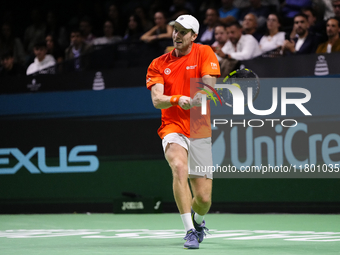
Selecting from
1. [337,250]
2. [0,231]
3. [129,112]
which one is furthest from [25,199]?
[337,250]

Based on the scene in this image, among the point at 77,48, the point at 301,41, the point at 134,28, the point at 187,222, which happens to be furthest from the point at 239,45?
the point at 187,222

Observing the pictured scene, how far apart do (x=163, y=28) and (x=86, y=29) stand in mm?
2347

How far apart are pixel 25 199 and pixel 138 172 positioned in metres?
2.16

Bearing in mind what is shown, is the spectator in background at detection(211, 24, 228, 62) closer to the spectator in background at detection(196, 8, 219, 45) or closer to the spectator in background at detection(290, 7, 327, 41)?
the spectator in background at detection(196, 8, 219, 45)

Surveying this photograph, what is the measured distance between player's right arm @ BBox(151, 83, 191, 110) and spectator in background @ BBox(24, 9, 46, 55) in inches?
334

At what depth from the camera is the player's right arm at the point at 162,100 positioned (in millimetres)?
4895

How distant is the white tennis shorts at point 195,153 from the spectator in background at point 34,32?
28.5 ft

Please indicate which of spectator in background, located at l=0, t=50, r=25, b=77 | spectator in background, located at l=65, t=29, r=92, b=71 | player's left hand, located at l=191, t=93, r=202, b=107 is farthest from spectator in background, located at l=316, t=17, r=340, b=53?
spectator in background, located at l=0, t=50, r=25, b=77

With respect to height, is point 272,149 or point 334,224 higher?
point 272,149

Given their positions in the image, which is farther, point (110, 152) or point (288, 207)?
point (110, 152)

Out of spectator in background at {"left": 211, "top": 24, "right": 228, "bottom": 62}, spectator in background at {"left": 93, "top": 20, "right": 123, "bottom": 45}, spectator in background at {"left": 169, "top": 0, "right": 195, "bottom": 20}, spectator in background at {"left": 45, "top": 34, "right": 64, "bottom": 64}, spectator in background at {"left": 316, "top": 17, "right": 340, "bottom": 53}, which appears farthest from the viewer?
spectator in background at {"left": 93, "top": 20, "right": 123, "bottom": 45}

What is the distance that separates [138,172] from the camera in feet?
32.6

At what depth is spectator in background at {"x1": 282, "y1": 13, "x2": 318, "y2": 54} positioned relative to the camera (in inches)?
362

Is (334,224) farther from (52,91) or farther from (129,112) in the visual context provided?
(52,91)
